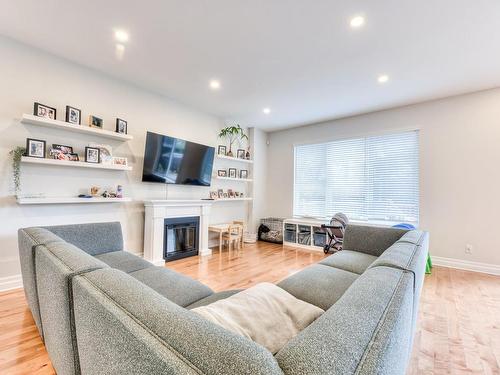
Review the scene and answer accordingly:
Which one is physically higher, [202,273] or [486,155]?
[486,155]

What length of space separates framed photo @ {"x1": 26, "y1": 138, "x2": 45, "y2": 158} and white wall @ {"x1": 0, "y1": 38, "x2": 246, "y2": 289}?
0.47 feet

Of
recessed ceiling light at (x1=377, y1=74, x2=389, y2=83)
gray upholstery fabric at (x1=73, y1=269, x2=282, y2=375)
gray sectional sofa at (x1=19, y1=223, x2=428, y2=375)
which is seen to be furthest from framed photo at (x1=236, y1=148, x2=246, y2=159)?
gray upholstery fabric at (x1=73, y1=269, x2=282, y2=375)

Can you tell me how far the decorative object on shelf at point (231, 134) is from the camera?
503cm

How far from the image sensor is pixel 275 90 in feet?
12.5

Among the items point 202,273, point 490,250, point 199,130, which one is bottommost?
point 202,273

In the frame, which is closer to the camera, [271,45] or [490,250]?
[271,45]

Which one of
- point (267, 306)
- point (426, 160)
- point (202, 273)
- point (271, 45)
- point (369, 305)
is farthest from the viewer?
point (426, 160)

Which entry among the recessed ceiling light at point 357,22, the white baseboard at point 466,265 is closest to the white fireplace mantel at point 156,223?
the recessed ceiling light at point 357,22

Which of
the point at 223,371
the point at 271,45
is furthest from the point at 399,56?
the point at 223,371

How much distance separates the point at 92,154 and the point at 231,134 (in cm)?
280

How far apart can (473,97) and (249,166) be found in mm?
4105

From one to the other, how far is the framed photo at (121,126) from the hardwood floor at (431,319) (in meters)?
2.09

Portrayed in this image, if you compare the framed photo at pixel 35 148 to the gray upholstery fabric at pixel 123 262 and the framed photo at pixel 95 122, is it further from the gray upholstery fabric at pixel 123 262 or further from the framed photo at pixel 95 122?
the gray upholstery fabric at pixel 123 262

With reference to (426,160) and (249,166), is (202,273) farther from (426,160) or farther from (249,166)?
(426,160)
